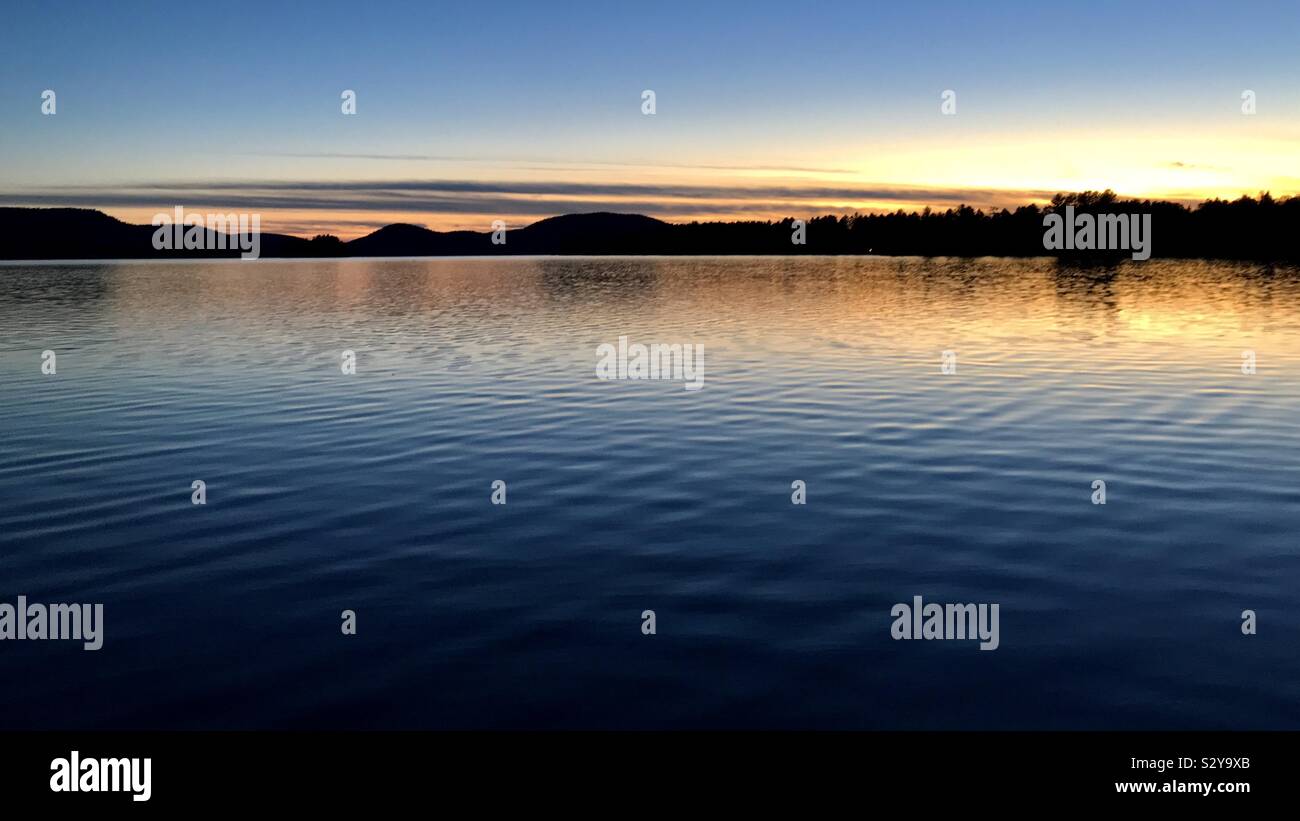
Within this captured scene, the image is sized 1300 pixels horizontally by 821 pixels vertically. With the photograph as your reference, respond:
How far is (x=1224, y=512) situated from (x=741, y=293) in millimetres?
84197

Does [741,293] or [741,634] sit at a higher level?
[741,293]

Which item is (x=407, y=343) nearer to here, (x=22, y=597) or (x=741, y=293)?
(x=22, y=597)

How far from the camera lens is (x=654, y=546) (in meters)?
14.5

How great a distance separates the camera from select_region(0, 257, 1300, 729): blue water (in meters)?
9.63

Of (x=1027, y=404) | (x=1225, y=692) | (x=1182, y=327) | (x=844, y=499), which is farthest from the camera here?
(x=1182, y=327)

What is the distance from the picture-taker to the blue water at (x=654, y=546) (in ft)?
31.6

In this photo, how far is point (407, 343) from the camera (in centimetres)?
4891

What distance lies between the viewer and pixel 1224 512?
1595 centimetres

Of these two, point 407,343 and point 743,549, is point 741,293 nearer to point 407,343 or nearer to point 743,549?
point 407,343
